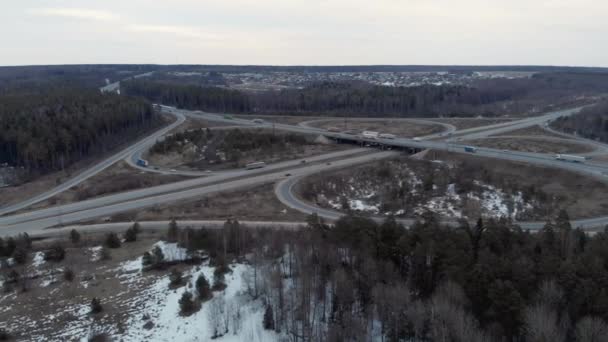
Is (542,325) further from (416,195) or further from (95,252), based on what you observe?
(416,195)

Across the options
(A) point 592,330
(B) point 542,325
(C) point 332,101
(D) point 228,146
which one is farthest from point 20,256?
(C) point 332,101

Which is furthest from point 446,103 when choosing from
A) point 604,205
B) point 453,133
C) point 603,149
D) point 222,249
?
point 222,249

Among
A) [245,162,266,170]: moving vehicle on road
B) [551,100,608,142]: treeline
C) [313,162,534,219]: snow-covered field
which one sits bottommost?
[313,162,534,219]: snow-covered field

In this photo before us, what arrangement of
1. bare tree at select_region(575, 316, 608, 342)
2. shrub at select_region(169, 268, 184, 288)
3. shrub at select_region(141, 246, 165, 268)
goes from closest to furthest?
bare tree at select_region(575, 316, 608, 342) → shrub at select_region(169, 268, 184, 288) → shrub at select_region(141, 246, 165, 268)

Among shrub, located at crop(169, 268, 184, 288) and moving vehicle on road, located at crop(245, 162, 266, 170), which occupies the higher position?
moving vehicle on road, located at crop(245, 162, 266, 170)

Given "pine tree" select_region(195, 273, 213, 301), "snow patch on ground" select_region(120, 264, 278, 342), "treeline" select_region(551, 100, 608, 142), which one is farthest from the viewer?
"treeline" select_region(551, 100, 608, 142)

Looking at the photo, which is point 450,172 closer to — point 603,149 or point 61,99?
point 603,149

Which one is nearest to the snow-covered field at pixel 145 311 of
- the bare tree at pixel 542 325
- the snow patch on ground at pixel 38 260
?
the snow patch on ground at pixel 38 260

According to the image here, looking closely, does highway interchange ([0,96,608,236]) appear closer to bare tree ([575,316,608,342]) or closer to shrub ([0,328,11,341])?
shrub ([0,328,11,341])

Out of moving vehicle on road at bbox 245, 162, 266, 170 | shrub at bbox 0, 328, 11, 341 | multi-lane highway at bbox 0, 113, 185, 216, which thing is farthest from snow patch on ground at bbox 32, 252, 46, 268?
moving vehicle on road at bbox 245, 162, 266, 170
